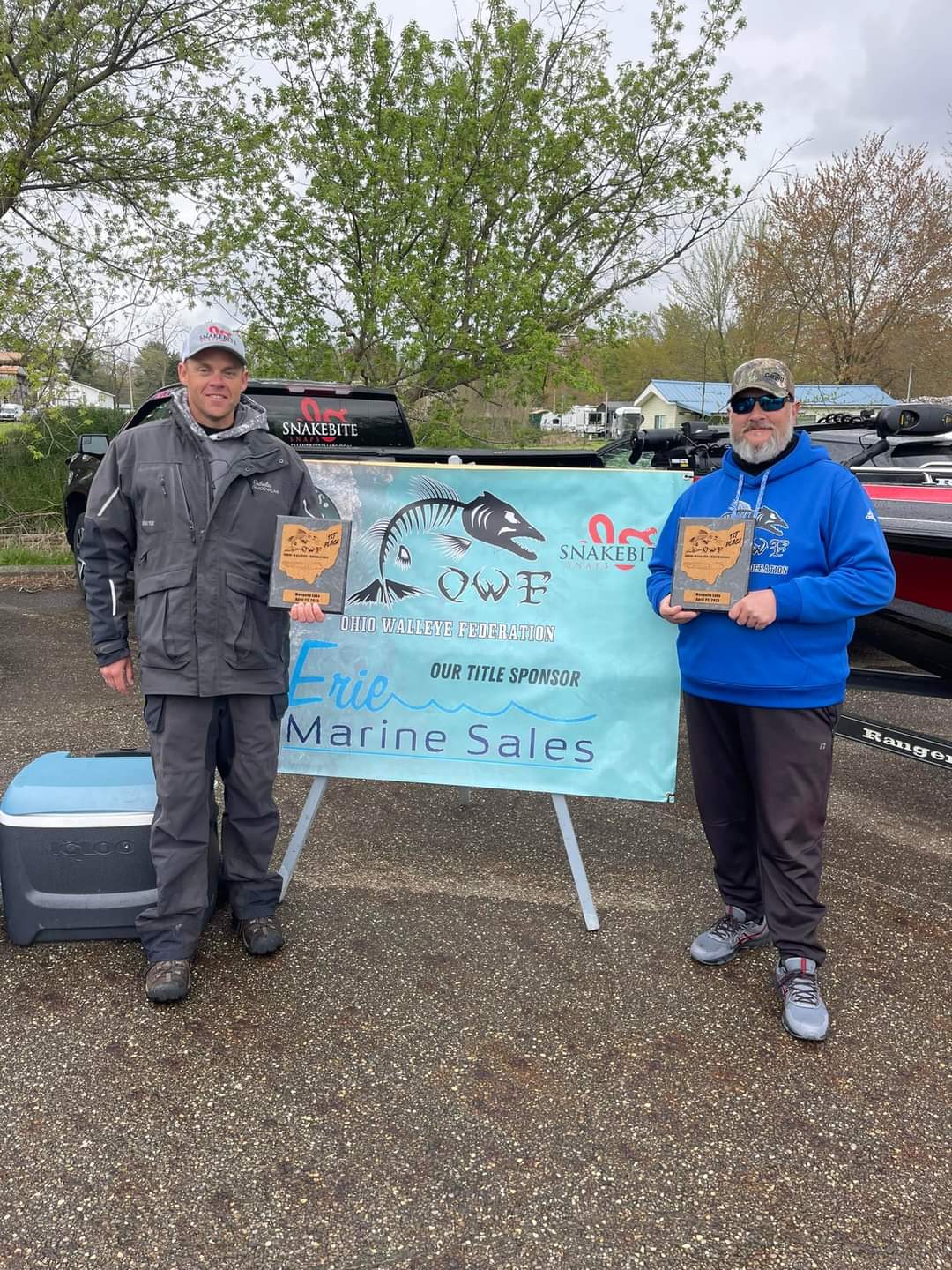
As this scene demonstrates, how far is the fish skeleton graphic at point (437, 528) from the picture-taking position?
3473mm

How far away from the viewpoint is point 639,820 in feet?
15.0

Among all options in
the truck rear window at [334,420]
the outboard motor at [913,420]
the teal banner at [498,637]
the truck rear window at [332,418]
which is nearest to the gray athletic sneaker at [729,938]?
the teal banner at [498,637]

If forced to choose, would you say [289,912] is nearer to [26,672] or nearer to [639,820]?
[639,820]

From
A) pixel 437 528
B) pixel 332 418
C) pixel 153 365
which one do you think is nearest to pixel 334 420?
pixel 332 418

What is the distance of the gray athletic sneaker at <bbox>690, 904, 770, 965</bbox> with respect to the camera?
3268 millimetres

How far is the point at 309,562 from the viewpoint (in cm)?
292


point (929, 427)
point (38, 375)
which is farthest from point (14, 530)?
point (929, 427)

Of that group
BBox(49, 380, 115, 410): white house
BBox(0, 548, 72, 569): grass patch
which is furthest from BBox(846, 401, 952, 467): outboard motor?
BBox(0, 548, 72, 569): grass patch

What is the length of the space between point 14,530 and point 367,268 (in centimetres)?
564

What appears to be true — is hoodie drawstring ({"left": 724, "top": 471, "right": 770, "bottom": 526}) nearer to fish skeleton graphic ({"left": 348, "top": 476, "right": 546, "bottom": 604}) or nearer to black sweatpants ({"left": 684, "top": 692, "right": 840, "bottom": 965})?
black sweatpants ({"left": 684, "top": 692, "right": 840, "bottom": 965})

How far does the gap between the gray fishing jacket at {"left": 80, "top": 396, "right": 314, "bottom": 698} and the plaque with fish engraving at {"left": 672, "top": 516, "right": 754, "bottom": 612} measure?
1304 millimetres

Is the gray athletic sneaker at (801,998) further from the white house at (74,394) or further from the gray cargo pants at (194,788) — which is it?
the white house at (74,394)

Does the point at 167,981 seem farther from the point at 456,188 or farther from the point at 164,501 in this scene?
the point at 456,188

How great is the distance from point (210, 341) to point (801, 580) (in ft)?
6.45
